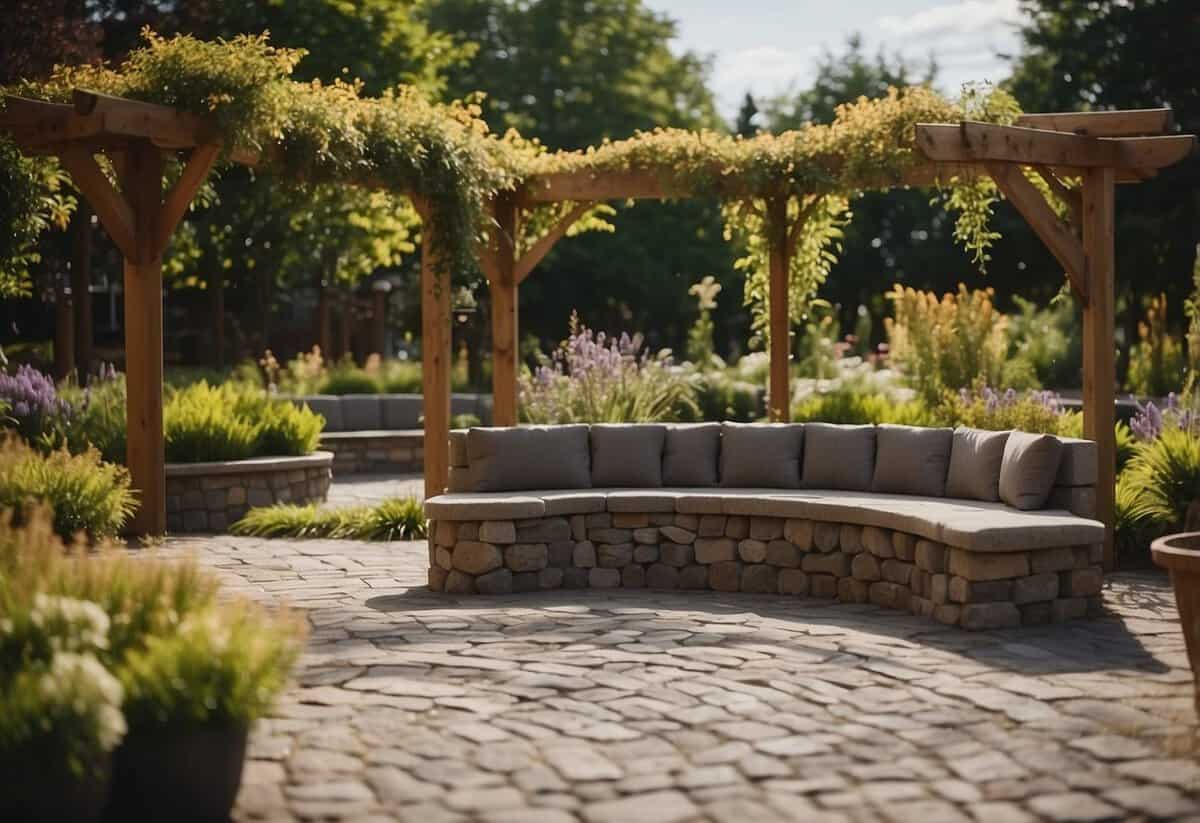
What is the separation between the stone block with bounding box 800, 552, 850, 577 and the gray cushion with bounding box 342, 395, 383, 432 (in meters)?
9.27

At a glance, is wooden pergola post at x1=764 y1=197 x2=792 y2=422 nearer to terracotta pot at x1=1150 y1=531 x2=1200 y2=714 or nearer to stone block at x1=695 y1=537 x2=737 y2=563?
stone block at x1=695 y1=537 x2=737 y2=563

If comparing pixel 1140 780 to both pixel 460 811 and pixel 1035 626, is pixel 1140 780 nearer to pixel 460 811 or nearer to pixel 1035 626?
pixel 460 811

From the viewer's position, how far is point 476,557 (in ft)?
25.2

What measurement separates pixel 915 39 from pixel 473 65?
1365 centimetres

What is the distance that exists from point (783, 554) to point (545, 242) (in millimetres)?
4382

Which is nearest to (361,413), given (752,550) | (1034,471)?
(752,550)

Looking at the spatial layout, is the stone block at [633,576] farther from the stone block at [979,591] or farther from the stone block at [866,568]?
the stone block at [979,591]

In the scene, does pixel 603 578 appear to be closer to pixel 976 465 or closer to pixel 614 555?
pixel 614 555

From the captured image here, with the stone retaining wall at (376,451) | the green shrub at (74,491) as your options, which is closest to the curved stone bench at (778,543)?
the green shrub at (74,491)

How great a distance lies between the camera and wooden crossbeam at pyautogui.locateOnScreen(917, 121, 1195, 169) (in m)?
7.83

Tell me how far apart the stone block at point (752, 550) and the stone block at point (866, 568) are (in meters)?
0.54

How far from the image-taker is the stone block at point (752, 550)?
7836 mm

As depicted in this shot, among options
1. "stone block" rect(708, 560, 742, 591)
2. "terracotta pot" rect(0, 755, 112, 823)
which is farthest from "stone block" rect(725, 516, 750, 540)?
"terracotta pot" rect(0, 755, 112, 823)

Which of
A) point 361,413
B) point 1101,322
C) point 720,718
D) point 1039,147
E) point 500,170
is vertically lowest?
point 720,718
